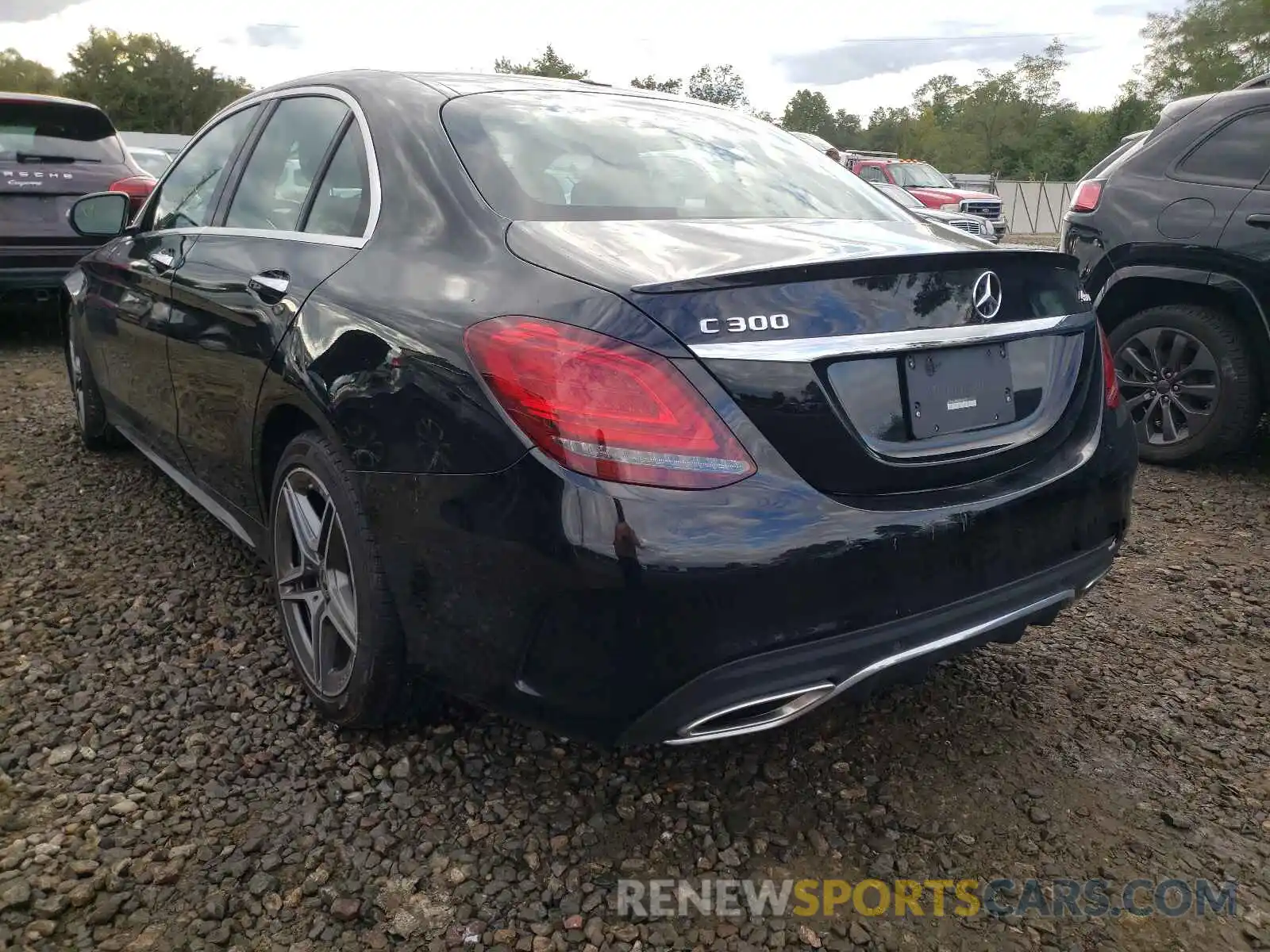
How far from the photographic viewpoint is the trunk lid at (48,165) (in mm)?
6566

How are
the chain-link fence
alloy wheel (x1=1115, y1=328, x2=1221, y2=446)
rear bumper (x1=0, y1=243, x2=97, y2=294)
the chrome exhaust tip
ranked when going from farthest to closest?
1. the chain-link fence
2. rear bumper (x1=0, y1=243, x2=97, y2=294)
3. alloy wheel (x1=1115, y1=328, x2=1221, y2=446)
4. the chrome exhaust tip

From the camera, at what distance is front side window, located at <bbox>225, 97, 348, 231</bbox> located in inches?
108

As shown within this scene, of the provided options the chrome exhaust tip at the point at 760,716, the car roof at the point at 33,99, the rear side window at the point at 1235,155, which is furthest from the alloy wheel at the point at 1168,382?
the car roof at the point at 33,99

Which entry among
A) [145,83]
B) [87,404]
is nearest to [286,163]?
[87,404]

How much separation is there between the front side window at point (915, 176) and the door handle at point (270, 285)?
752 inches

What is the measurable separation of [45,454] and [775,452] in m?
4.23

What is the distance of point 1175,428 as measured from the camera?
4.82 m

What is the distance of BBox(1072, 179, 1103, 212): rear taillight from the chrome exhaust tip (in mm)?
4144

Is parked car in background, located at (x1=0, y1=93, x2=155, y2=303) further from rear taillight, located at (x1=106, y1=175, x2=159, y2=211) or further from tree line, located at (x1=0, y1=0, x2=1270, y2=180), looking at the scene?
tree line, located at (x1=0, y1=0, x2=1270, y2=180)

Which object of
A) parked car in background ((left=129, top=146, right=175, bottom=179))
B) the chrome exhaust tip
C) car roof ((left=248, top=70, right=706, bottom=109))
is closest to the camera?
the chrome exhaust tip

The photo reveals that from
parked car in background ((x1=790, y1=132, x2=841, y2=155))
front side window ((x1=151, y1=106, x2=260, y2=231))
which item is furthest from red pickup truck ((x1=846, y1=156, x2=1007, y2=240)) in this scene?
front side window ((x1=151, y1=106, x2=260, y2=231))

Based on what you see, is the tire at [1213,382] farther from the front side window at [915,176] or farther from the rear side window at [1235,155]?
the front side window at [915,176]

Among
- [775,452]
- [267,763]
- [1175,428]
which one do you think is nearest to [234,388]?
[267,763]

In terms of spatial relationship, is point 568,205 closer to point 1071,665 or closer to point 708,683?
point 708,683
